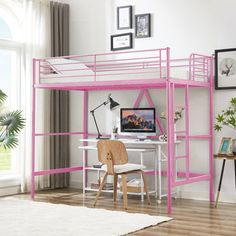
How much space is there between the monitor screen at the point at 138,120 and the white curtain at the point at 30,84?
114 cm

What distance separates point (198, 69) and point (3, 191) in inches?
116

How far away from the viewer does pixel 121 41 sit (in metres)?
7.13

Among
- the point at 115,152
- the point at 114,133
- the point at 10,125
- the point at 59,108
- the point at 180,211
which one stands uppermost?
the point at 59,108

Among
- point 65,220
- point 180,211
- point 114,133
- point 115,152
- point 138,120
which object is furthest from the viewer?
point 114,133

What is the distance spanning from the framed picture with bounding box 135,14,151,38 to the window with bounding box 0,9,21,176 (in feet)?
5.30

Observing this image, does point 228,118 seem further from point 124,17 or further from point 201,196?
point 124,17

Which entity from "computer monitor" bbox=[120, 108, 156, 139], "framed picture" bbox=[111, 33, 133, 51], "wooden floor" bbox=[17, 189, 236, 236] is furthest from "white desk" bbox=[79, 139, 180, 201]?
"framed picture" bbox=[111, 33, 133, 51]

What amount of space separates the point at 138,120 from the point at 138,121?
13 millimetres

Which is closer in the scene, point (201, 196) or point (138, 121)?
point (201, 196)

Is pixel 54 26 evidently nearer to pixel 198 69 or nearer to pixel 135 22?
pixel 135 22

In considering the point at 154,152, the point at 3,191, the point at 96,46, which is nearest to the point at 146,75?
the point at 154,152

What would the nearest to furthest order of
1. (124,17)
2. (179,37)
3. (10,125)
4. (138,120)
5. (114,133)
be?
(10,125), (179,37), (138,120), (114,133), (124,17)

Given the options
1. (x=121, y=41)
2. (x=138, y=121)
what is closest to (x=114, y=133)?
(x=138, y=121)

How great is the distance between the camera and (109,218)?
5.16 meters
